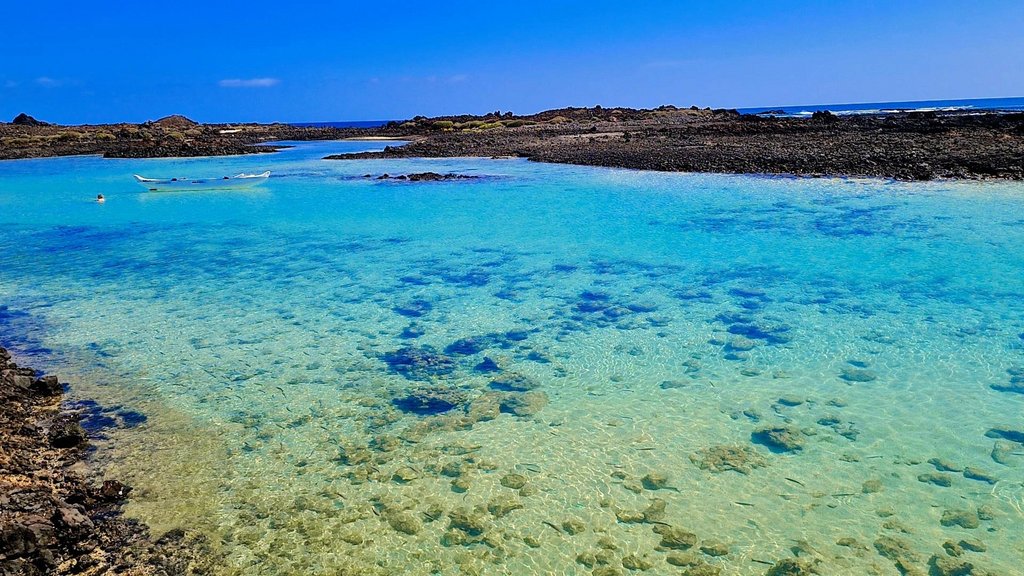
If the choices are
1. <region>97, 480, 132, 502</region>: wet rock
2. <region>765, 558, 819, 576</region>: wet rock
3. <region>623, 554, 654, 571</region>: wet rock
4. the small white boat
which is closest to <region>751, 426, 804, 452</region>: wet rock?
<region>765, 558, 819, 576</region>: wet rock

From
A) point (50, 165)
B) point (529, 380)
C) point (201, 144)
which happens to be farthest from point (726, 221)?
point (201, 144)

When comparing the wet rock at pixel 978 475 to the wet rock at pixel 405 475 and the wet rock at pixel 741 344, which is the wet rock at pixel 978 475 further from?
the wet rock at pixel 405 475

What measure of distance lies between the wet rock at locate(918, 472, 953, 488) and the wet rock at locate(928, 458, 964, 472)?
11 cm

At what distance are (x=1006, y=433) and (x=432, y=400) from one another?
233 inches

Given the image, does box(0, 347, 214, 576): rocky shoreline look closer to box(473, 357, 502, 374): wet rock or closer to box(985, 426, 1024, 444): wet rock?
box(473, 357, 502, 374): wet rock

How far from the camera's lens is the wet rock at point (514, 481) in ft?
19.1

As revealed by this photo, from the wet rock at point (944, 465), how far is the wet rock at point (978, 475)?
6 centimetres

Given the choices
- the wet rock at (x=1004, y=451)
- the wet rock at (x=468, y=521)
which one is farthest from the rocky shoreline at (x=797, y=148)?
the wet rock at (x=468, y=521)

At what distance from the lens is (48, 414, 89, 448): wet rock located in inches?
252

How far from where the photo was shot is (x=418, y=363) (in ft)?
28.8

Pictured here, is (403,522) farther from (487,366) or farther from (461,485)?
(487,366)

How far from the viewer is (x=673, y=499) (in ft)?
18.2

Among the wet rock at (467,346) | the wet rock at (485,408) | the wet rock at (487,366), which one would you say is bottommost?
the wet rock at (485,408)

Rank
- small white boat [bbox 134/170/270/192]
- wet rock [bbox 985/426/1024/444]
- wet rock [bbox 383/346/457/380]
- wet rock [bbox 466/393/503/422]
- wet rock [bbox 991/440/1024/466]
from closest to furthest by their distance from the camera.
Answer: wet rock [bbox 991/440/1024/466] < wet rock [bbox 985/426/1024/444] < wet rock [bbox 466/393/503/422] < wet rock [bbox 383/346/457/380] < small white boat [bbox 134/170/270/192]
